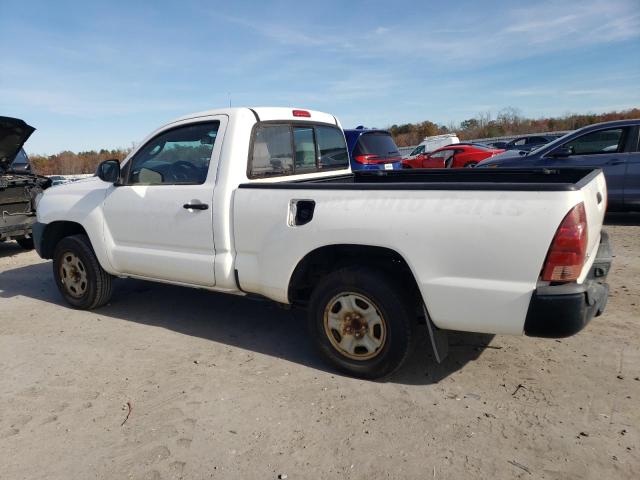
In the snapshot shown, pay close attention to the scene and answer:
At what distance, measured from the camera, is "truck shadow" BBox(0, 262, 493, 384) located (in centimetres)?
364

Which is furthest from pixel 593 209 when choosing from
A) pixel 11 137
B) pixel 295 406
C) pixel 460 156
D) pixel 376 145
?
pixel 460 156

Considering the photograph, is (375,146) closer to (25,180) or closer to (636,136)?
(636,136)

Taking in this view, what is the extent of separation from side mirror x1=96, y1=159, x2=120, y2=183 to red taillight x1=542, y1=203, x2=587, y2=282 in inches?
143

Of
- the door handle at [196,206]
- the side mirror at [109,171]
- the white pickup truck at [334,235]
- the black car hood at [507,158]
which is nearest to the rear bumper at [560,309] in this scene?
the white pickup truck at [334,235]

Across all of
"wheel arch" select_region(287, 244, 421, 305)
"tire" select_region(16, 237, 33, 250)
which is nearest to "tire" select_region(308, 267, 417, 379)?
"wheel arch" select_region(287, 244, 421, 305)

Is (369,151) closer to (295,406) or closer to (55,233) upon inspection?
(55,233)

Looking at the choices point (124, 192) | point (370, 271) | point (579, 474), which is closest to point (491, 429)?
point (579, 474)

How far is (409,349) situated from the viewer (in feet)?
10.3

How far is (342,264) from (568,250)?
4.69ft

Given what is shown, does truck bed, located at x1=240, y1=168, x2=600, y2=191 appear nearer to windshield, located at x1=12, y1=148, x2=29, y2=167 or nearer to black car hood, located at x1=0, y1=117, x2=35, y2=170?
black car hood, located at x1=0, y1=117, x2=35, y2=170

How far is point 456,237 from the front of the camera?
276cm

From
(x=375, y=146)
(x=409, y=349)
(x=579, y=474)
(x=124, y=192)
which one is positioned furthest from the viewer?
(x=375, y=146)

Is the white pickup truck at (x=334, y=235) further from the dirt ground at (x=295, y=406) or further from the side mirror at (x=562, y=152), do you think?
the side mirror at (x=562, y=152)

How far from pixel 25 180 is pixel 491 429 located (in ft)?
27.3
